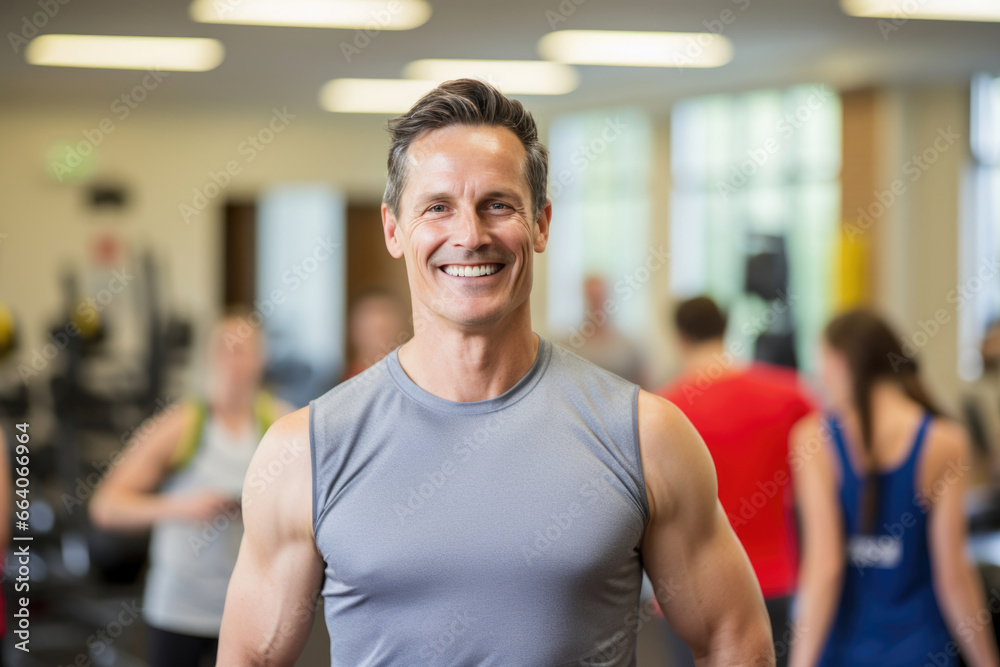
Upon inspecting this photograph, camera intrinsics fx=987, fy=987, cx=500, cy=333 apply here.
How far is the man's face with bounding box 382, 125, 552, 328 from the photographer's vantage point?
1140 millimetres

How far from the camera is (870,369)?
7.61 feet

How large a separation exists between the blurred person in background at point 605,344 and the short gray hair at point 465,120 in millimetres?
4710

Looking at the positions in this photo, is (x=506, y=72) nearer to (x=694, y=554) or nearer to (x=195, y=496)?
(x=195, y=496)

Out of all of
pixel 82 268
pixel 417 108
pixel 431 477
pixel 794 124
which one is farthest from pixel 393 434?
pixel 82 268

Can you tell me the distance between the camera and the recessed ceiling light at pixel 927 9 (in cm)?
489

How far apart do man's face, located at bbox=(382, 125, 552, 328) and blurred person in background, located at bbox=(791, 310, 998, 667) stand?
138 cm

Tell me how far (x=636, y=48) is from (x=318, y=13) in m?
1.92

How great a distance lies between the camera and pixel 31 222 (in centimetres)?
763

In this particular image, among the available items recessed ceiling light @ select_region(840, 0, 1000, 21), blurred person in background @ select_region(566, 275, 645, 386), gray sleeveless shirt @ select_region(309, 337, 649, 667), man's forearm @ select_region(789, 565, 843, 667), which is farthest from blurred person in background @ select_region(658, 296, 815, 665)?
blurred person in background @ select_region(566, 275, 645, 386)

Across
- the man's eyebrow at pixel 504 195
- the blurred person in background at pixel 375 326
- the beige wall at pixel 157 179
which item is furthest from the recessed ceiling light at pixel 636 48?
the man's eyebrow at pixel 504 195

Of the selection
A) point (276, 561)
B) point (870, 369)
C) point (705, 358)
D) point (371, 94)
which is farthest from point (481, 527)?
point (371, 94)

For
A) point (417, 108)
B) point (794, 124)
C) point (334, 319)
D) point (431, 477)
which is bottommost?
point (334, 319)

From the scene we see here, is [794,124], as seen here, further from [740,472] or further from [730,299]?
[740,472]

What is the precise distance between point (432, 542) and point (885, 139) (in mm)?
6117
